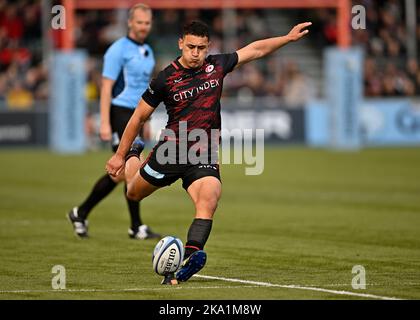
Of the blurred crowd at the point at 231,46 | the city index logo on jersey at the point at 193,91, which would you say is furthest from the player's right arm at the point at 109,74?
the blurred crowd at the point at 231,46

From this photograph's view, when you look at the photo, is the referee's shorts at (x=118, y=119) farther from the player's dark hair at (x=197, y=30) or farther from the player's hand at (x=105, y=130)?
Answer: the player's dark hair at (x=197, y=30)

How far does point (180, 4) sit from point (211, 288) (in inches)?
778

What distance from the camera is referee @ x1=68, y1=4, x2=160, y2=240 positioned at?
1240 centimetres

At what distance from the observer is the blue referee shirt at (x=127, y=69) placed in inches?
490

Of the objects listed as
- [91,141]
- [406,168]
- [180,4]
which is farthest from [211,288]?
[91,141]

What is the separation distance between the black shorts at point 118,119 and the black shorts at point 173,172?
2680mm

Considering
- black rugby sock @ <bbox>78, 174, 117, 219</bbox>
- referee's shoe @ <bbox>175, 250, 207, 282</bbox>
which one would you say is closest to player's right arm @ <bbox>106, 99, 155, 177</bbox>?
referee's shoe @ <bbox>175, 250, 207, 282</bbox>

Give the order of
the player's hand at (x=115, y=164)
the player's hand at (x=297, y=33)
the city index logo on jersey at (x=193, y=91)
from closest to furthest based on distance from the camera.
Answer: the city index logo on jersey at (x=193, y=91) < the player's hand at (x=115, y=164) < the player's hand at (x=297, y=33)

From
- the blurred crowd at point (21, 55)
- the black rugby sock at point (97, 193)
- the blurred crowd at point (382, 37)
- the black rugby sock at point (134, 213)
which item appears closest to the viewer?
the black rugby sock at point (134, 213)

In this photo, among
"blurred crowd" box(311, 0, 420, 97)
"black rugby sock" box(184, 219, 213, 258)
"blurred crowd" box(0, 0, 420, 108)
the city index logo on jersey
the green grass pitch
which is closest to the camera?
the green grass pitch

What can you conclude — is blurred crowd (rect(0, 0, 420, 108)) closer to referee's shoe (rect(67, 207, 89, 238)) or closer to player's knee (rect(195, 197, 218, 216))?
referee's shoe (rect(67, 207, 89, 238))

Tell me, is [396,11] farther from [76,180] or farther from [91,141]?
[76,180]

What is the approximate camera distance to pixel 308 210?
51.0ft

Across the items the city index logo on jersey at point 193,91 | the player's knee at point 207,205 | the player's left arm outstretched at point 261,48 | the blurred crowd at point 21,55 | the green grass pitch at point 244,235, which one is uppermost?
the blurred crowd at point 21,55
